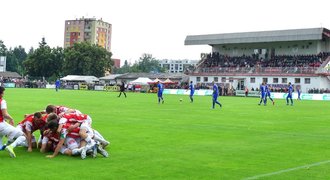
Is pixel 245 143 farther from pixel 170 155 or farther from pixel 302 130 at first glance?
pixel 302 130

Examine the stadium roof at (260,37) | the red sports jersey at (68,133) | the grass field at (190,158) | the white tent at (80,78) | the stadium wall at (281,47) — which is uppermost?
the stadium roof at (260,37)

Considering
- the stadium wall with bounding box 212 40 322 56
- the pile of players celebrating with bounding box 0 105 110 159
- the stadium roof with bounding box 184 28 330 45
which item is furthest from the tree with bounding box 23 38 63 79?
the pile of players celebrating with bounding box 0 105 110 159

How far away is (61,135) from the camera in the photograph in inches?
403

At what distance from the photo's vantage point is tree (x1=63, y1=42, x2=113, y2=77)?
106188mm

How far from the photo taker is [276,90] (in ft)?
232

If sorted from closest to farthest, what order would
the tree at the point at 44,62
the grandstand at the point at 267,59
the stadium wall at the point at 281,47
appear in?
the grandstand at the point at 267,59 → the stadium wall at the point at 281,47 → the tree at the point at 44,62

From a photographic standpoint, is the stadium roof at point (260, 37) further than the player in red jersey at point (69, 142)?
Yes

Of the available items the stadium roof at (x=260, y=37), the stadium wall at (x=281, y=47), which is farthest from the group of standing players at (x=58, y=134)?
the stadium wall at (x=281, y=47)

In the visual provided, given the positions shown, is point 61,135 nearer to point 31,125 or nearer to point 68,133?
point 68,133

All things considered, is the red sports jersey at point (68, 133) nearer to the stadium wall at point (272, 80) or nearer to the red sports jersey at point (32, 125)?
the red sports jersey at point (32, 125)

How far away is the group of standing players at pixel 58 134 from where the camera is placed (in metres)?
10.3

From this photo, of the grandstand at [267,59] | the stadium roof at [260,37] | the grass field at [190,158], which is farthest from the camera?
the stadium roof at [260,37]

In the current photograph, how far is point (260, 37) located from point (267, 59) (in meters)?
4.33

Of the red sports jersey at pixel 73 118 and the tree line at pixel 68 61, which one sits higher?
the tree line at pixel 68 61
